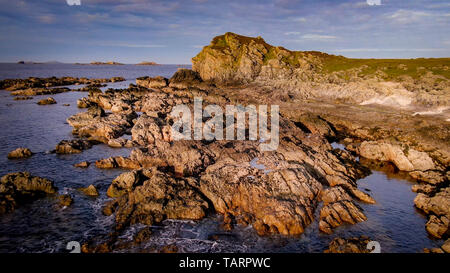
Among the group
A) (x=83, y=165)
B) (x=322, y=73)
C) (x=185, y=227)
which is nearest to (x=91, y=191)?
(x=83, y=165)

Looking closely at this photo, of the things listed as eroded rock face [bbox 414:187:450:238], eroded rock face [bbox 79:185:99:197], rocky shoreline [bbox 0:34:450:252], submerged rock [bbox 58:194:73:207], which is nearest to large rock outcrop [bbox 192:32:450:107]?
rocky shoreline [bbox 0:34:450:252]

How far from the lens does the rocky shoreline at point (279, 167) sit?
74.2ft

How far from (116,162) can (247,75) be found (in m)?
62.8

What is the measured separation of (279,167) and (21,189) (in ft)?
83.5

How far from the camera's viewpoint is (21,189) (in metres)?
26.4

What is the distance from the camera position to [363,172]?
33.4m

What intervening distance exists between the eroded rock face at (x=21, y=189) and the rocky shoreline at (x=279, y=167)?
400 mm

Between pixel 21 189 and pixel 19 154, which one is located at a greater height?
pixel 19 154

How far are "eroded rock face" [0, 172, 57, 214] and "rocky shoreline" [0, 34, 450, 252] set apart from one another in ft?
1.31

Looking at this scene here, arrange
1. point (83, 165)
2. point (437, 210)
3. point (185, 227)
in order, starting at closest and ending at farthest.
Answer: point (185, 227) → point (437, 210) → point (83, 165)

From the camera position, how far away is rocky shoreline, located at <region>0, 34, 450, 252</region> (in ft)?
74.2

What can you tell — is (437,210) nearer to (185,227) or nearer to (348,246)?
(348,246)

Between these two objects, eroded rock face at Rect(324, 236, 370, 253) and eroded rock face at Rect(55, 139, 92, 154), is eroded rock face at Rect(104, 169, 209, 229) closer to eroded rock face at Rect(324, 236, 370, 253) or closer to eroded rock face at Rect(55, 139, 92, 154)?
eroded rock face at Rect(324, 236, 370, 253)
